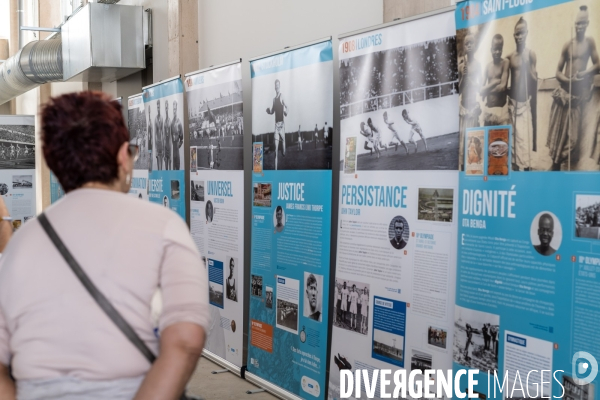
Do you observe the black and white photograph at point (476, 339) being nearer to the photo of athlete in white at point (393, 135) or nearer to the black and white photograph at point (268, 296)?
the photo of athlete in white at point (393, 135)

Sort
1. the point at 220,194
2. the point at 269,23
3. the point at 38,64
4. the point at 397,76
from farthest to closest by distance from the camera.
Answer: the point at 38,64, the point at 269,23, the point at 220,194, the point at 397,76

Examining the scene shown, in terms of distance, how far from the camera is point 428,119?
332 cm

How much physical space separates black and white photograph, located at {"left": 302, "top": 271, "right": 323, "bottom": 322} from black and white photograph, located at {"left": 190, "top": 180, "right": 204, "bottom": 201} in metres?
1.87

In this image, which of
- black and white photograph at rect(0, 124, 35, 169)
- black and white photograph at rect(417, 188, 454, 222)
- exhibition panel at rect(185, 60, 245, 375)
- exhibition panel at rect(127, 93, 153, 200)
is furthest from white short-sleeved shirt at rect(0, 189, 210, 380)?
black and white photograph at rect(0, 124, 35, 169)

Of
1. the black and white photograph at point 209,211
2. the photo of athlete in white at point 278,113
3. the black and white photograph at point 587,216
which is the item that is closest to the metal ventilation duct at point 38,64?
the black and white photograph at point 209,211

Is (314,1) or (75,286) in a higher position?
(314,1)

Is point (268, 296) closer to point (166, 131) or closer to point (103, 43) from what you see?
point (166, 131)

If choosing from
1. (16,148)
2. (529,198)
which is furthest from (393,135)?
(16,148)

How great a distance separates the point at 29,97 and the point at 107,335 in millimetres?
15862

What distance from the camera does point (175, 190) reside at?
6.46m

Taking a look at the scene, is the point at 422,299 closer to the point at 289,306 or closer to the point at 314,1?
the point at 289,306

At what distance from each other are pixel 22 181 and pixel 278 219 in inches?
257

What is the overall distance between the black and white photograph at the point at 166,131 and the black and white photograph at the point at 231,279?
136cm

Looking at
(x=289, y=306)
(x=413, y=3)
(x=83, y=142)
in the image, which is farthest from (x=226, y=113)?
(x=83, y=142)
